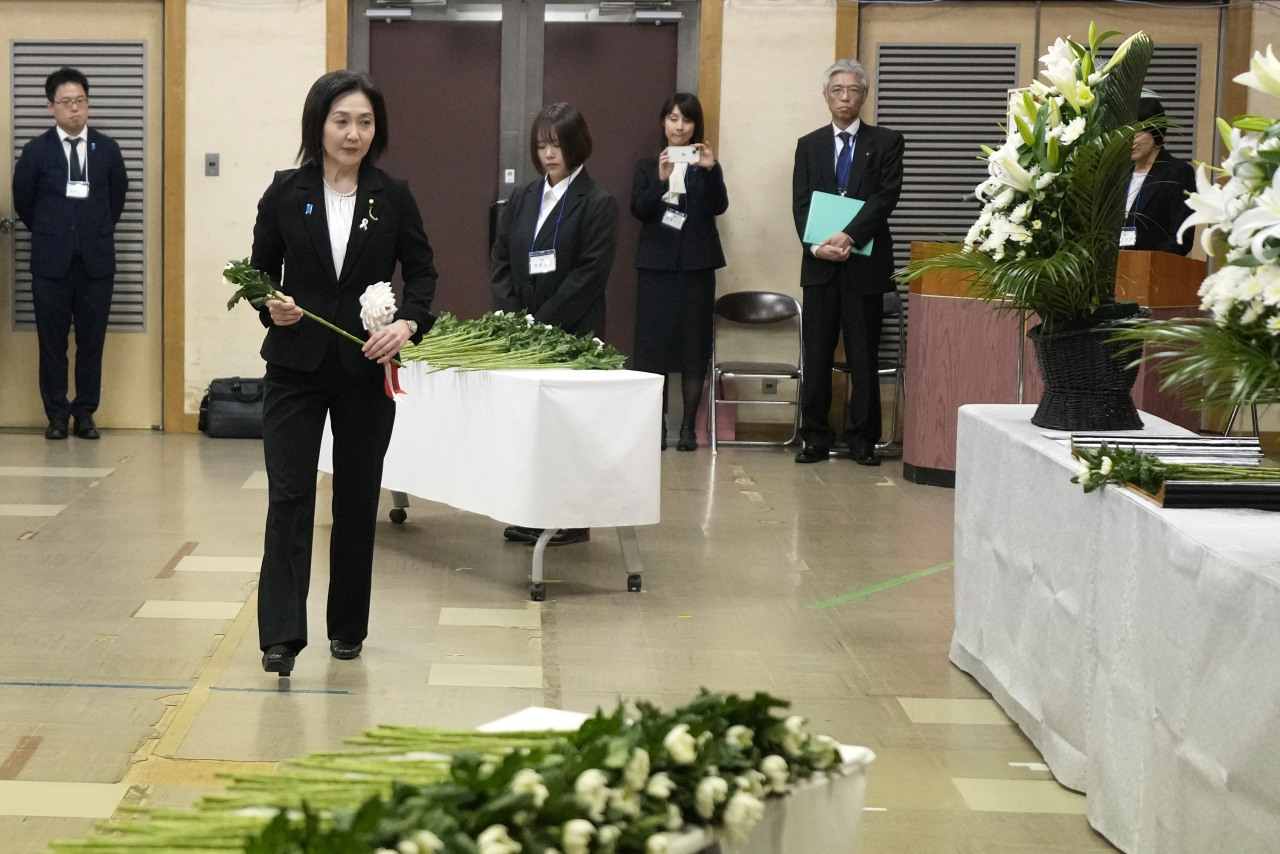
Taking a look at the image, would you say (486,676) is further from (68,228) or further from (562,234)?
(68,228)

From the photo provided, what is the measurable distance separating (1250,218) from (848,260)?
6097mm

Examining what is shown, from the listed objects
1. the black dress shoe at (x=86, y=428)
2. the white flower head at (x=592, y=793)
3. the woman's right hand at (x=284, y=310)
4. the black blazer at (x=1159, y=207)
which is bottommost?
the black dress shoe at (x=86, y=428)

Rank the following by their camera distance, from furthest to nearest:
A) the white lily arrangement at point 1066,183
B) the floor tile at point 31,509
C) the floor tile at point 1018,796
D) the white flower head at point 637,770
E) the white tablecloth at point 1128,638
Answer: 1. the floor tile at point 31,509
2. the white lily arrangement at point 1066,183
3. the floor tile at point 1018,796
4. the white tablecloth at point 1128,638
5. the white flower head at point 637,770

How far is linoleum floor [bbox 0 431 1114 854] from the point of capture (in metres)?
3.31

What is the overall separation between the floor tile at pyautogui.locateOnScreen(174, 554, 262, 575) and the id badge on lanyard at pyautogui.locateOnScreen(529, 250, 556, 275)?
4.88 feet

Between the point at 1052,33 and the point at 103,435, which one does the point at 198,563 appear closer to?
the point at 103,435

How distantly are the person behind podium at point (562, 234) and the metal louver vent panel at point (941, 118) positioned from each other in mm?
3485

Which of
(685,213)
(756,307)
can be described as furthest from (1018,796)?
(756,307)

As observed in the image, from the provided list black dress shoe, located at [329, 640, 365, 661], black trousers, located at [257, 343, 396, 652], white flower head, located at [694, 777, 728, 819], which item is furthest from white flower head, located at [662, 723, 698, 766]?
black dress shoe, located at [329, 640, 365, 661]

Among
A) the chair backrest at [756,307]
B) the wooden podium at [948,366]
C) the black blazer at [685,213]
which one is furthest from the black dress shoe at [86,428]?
the wooden podium at [948,366]

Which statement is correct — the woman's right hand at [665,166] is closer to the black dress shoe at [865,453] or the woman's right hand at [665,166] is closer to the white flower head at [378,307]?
the black dress shoe at [865,453]

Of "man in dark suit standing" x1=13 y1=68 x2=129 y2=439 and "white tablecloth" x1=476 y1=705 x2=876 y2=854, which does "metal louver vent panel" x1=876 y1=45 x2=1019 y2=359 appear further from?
"white tablecloth" x1=476 y1=705 x2=876 y2=854

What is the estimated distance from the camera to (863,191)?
8.05 meters

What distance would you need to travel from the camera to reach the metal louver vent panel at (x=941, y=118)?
861 cm
